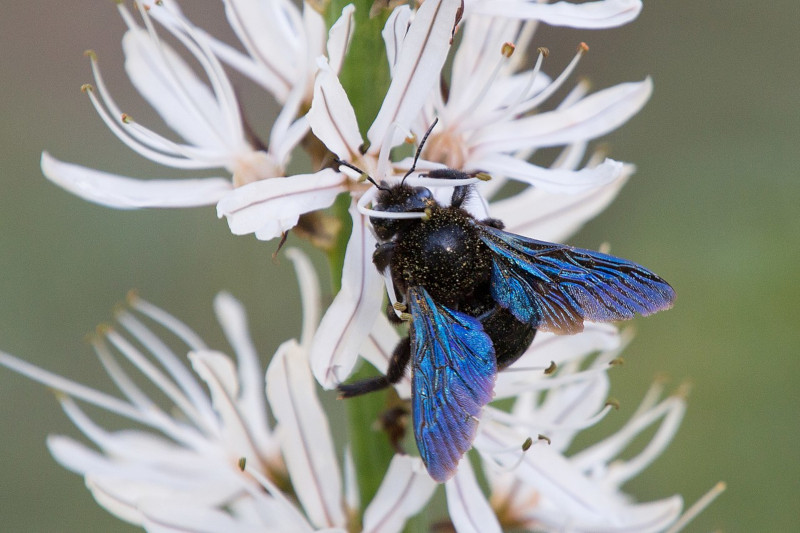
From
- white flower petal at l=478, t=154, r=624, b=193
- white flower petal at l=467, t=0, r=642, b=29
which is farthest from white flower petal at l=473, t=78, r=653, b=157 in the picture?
white flower petal at l=467, t=0, r=642, b=29

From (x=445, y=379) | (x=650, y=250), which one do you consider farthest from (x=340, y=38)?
(x=650, y=250)

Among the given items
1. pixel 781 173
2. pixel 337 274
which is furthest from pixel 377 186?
pixel 781 173

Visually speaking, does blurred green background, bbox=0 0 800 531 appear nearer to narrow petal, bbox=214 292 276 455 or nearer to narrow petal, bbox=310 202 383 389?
narrow petal, bbox=214 292 276 455

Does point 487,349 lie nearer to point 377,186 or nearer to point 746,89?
point 377,186

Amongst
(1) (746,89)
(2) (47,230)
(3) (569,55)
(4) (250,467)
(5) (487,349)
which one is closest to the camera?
(5) (487,349)

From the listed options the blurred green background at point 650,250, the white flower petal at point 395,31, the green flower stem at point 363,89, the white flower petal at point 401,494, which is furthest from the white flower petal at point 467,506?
the blurred green background at point 650,250

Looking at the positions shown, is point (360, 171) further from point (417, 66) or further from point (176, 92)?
point (176, 92)
